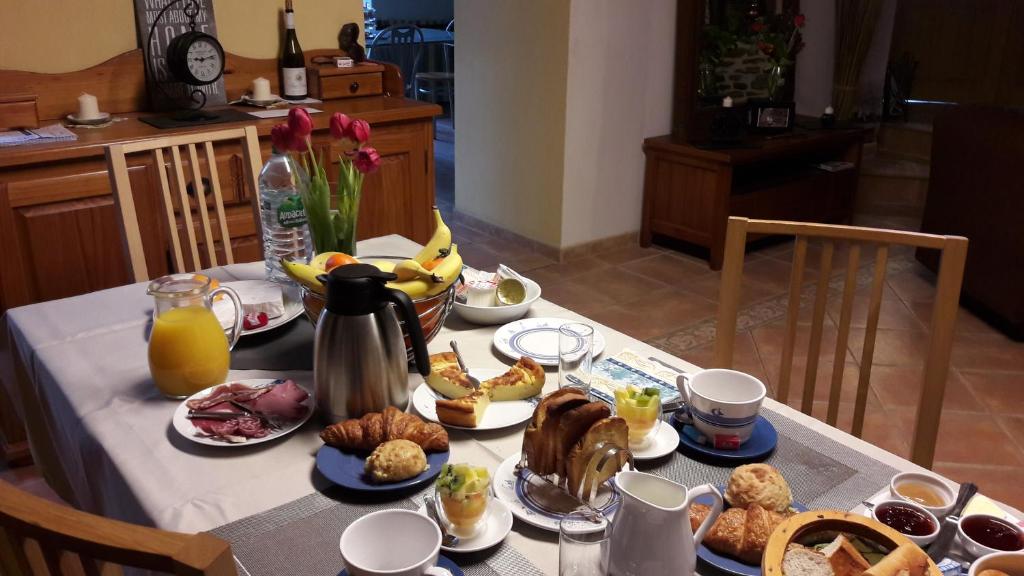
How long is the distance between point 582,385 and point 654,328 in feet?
7.25

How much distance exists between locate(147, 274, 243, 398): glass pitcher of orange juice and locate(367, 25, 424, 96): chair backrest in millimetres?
6069

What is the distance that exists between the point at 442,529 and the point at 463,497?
0.06 m

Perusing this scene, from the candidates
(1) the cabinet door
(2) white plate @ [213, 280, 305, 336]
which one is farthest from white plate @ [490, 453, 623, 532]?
(1) the cabinet door

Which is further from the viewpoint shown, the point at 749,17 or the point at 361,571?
the point at 749,17

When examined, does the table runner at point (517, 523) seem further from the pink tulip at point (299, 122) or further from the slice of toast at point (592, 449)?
the pink tulip at point (299, 122)

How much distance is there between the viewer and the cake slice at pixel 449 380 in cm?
133

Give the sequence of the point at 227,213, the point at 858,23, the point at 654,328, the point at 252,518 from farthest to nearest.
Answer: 1. the point at 858,23
2. the point at 654,328
3. the point at 227,213
4. the point at 252,518

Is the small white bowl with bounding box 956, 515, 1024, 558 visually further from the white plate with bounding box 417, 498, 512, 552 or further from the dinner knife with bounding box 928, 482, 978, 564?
the white plate with bounding box 417, 498, 512, 552

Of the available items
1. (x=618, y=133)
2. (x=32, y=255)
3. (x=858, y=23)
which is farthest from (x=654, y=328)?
(x=858, y=23)

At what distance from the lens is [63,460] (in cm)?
145

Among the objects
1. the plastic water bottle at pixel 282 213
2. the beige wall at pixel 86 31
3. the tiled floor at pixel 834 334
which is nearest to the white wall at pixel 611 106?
the tiled floor at pixel 834 334

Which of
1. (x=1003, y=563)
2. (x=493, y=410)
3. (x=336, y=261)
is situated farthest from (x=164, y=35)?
(x=1003, y=563)

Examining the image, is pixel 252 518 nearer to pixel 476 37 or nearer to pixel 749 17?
pixel 476 37

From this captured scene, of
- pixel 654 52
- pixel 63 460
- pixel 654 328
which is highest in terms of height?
pixel 654 52
